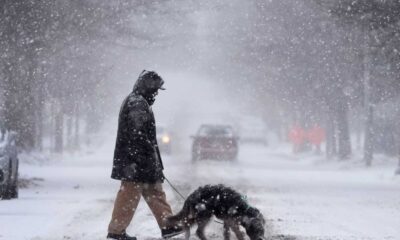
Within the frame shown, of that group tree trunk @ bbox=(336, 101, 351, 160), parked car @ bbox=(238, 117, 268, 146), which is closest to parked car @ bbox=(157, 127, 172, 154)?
tree trunk @ bbox=(336, 101, 351, 160)

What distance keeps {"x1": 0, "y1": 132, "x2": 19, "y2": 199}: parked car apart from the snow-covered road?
12.2 inches

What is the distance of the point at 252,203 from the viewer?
14414 millimetres

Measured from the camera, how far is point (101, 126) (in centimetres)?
5669

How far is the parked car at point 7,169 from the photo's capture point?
1445 cm

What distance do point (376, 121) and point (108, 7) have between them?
17427mm

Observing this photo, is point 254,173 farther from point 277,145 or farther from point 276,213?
point 277,145

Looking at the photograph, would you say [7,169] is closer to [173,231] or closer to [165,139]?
[173,231]

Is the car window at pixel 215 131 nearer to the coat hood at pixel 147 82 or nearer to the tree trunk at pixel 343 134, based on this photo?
the tree trunk at pixel 343 134

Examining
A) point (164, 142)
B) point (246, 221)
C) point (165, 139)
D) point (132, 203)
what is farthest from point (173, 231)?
point (165, 139)

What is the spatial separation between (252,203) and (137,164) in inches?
235

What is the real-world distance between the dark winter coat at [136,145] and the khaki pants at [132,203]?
125mm

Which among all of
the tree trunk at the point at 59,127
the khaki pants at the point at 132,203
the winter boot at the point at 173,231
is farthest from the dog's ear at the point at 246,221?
the tree trunk at the point at 59,127

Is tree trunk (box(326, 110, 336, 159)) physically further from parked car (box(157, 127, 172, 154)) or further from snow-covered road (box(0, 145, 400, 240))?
snow-covered road (box(0, 145, 400, 240))

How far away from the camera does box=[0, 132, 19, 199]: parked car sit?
14447 mm
